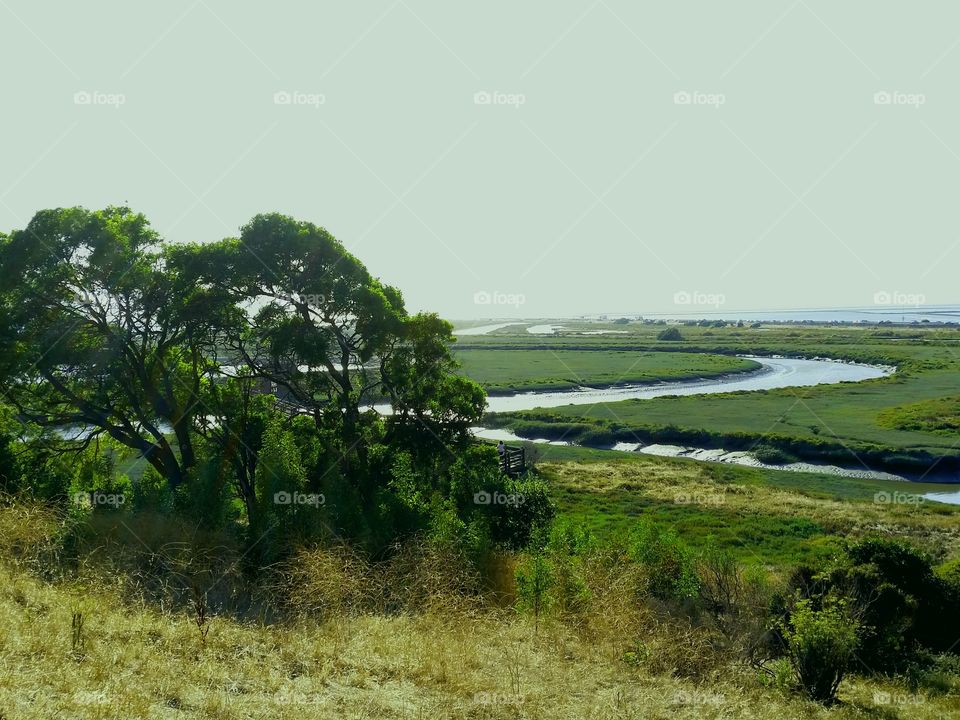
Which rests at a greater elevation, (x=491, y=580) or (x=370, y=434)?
(x=370, y=434)

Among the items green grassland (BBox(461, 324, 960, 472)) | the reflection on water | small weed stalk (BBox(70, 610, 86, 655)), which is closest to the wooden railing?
green grassland (BBox(461, 324, 960, 472))

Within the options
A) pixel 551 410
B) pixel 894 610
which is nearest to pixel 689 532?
pixel 894 610

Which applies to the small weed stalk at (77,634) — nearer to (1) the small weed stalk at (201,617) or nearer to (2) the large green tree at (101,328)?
(1) the small weed stalk at (201,617)

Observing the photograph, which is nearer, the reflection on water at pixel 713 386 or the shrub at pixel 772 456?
the shrub at pixel 772 456

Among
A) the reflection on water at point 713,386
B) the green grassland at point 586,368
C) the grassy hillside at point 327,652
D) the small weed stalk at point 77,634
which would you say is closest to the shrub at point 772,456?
the reflection on water at point 713,386

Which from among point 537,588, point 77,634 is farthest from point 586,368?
point 77,634

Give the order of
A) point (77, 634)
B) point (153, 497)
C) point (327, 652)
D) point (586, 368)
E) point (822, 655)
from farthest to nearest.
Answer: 1. point (586, 368)
2. point (153, 497)
3. point (822, 655)
4. point (327, 652)
5. point (77, 634)

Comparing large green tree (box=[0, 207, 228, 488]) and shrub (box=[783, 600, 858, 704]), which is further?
large green tree (box=[0, 207, 228, 488])

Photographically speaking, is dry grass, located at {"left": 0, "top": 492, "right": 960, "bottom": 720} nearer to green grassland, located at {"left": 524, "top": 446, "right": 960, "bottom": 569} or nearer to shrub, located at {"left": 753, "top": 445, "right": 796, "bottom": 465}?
green grassland, located at {"left": 524, "top": 446, "right": 960, "bottom": 569}

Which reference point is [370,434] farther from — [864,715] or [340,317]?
[864,715]

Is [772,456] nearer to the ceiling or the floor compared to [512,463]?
nearer to the floor

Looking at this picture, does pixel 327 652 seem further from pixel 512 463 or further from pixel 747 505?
pixel 747 505

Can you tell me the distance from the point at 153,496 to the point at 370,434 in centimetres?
612

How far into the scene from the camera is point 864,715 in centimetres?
970
